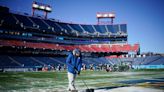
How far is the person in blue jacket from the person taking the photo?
10.6 meters

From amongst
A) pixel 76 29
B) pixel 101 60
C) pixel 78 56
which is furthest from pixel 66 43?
pixel 78 56

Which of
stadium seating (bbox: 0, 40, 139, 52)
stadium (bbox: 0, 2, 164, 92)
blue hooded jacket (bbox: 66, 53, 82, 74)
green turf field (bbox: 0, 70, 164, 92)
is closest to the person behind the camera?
blue hooded jacket (bbox: 66, 53, 82, 74)

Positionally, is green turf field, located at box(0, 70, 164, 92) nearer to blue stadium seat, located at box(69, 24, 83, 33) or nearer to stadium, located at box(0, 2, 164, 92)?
stadium, located at box(0, 2, 164, 92)

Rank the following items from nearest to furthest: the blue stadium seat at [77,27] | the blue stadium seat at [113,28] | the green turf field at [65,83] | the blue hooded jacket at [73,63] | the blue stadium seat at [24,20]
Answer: the blue hooded jacket at [73,63], the green turf field at [65,83], the blue stadium seat at [24,20], the blue stadium seat at [77,27], the blue stadium seat at [113,28]

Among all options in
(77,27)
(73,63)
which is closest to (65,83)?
(73,63)

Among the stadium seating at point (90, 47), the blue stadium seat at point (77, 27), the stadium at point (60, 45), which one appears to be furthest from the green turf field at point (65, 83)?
the blue stadium seat at point (77, 27)

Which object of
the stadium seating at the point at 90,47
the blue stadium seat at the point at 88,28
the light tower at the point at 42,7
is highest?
the light tower at the point at 42,7

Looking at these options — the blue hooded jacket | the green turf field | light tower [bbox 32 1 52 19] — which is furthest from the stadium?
the blue hooded jacket

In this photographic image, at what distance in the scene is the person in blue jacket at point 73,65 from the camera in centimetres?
1060

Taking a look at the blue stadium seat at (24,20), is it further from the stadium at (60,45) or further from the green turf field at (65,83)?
the green turf field at (65,83)

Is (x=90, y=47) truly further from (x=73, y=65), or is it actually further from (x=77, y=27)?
(x=73, y=65)

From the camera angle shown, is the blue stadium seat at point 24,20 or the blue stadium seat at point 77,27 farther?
the blue stadium seat at point 77,27

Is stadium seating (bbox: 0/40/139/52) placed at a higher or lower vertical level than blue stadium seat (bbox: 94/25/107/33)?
lower

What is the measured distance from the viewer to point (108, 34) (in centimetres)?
9731
